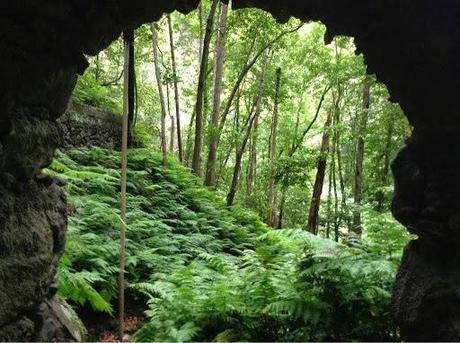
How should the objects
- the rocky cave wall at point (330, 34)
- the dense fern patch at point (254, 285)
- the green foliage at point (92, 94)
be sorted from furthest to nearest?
the green foliage at point (92, 94) < the dense fern patch at point (254, 285) < the rocky cave wall at point (330, 34)

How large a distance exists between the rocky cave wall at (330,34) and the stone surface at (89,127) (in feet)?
26.7

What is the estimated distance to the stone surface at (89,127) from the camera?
11961mm

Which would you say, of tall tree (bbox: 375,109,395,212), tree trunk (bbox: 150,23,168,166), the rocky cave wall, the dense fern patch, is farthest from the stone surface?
tall tree (bbox: 375,109,395,212)

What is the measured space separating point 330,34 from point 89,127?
9908 mm

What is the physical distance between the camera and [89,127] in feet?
41.9

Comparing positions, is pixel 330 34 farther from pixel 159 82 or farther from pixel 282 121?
pixel 282 121

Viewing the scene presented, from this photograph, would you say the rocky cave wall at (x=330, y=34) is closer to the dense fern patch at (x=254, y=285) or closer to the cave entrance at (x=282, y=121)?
the dense fern patch at (x=254, y=285)

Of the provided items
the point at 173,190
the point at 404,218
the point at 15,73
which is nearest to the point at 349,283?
the point at 404,218

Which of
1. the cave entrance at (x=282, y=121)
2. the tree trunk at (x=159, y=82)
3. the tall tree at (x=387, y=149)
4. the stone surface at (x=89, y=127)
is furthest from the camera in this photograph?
the tall tree at (x=387, y=149)

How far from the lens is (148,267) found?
7.23 m

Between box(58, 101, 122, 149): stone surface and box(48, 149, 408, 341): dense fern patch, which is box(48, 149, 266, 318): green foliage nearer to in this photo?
box(48, 149, 408, 341): dense fern patch

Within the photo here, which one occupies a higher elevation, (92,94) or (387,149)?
(92,94)

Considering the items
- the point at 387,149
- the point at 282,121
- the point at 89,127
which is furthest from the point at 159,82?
the point at 282,121

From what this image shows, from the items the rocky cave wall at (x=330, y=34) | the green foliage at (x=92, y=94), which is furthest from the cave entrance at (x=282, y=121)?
the rocky cave wall at (x=330, y=34)
